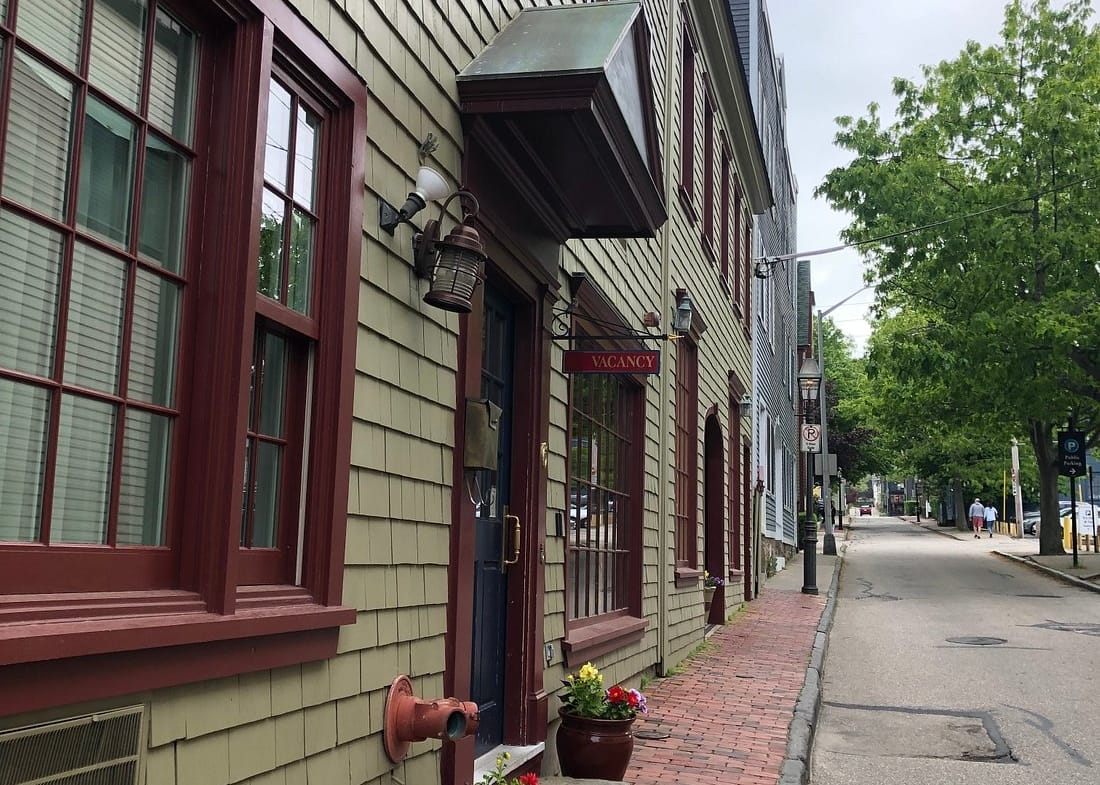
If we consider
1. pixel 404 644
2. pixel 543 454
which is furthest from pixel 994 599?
pixel 404 644

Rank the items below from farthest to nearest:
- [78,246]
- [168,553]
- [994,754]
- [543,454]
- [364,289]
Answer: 1. [994,754]
2. [543,454]
3. [364,289]
4. [168,553]
5. [78,246]

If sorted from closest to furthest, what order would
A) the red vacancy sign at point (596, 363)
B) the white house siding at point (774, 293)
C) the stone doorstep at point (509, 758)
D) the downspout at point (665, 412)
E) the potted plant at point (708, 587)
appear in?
the stone doorstep at point (509, 758) → the red vacancy sign at point (596, 363) → the downspout at point (665, 412) → the potted plant at point (708, 587) → the white house siding at point (774, 293)

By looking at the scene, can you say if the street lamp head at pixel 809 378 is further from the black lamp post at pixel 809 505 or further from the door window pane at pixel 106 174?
the door window pane at pixel 106 174

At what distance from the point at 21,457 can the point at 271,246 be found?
45.2 inches

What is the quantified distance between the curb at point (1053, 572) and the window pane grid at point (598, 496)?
1360 cm

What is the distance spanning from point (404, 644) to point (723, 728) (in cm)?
397

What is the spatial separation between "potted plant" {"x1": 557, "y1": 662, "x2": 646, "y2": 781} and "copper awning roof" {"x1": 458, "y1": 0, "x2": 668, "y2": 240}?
2.68 m

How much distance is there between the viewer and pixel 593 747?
548cm

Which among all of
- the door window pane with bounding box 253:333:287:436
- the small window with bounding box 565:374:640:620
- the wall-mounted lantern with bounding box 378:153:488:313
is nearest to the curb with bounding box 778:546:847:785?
the small window with bounding box 565:374:640:620

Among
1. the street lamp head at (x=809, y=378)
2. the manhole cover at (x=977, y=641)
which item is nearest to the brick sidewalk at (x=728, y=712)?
the manhole cover at (x=977, y=641)

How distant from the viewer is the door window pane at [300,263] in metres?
3.33

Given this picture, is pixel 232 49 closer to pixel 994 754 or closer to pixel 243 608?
pixel 243 608

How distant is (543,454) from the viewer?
5867mm

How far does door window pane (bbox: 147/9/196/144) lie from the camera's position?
271 cm
